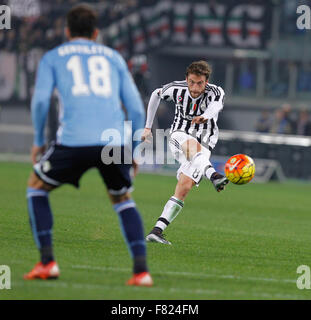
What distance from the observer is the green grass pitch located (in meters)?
6.65

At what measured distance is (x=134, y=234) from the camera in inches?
263

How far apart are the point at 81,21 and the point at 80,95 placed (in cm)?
57

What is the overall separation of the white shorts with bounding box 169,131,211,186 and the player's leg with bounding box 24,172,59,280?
377 cm

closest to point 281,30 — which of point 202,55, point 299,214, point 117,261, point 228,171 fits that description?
point 202,55

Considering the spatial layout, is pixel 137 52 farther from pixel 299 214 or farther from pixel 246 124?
pixel 299 214

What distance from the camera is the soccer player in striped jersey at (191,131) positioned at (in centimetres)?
1004

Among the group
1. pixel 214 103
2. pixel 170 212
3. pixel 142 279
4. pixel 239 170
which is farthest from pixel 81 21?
pixel 239 170

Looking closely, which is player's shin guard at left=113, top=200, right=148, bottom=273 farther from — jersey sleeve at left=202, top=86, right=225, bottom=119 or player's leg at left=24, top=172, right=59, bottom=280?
jersey sleeve at left=202, top=86, right=225, bottom=119

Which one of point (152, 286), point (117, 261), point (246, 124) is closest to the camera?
point (152, 286)

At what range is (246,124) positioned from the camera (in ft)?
103

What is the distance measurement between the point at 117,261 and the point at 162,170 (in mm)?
17489
